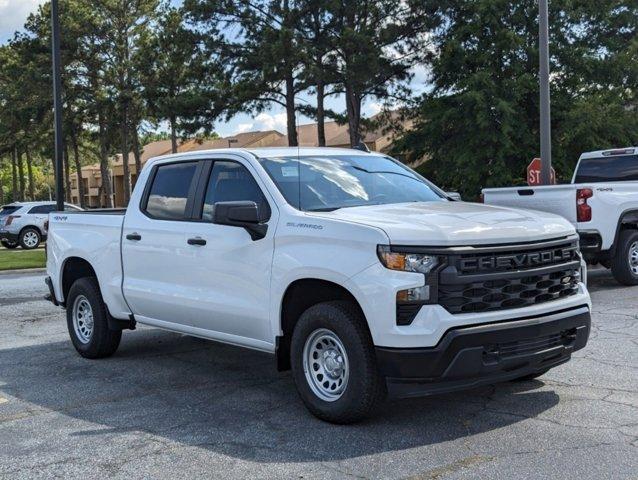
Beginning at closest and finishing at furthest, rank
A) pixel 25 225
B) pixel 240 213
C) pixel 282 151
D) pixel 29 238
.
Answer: pixel 240 213 < pixel 282 151 < pixel 25 225 < pixel 29 238

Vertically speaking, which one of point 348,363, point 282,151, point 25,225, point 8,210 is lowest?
point 348,363

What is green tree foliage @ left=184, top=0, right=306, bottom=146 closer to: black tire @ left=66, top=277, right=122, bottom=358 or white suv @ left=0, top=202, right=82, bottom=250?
white suv @ left=0, top=202, right=82, bottom=250

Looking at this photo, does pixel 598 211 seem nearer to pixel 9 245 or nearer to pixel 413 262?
pixel 413 262

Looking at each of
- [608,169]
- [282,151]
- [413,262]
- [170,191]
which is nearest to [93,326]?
[170,191]

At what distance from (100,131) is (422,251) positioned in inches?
1651

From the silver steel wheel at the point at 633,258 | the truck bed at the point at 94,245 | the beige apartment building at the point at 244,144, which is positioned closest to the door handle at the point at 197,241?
the truck bed at the point at 94,245

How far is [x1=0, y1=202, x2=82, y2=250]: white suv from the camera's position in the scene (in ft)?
90.5

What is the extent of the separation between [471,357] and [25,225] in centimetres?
2587


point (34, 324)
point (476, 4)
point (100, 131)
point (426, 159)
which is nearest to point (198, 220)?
point (34, 324)

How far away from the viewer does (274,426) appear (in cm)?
526

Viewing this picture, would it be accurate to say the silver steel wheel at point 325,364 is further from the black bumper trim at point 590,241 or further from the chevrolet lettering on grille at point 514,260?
the black bumper trim at point 590,241

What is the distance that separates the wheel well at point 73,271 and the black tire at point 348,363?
346cm

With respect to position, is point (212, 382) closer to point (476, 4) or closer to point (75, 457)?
point (75, 457)

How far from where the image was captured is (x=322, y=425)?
521 cm
